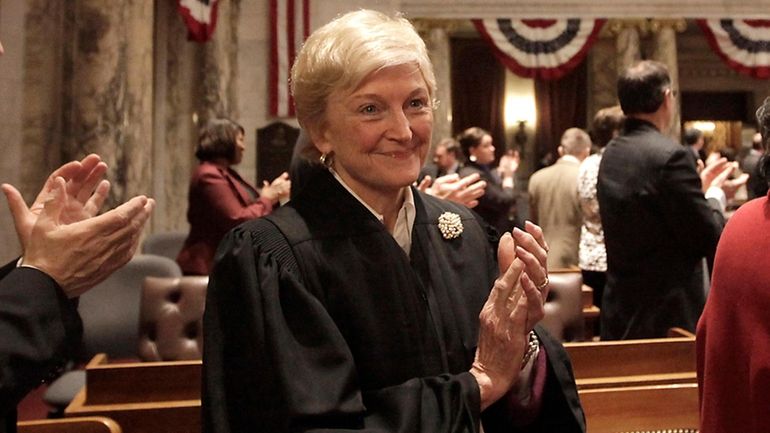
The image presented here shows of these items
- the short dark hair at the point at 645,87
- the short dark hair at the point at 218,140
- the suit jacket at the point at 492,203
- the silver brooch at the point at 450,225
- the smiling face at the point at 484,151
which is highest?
the short dark hair at the point at 645,87

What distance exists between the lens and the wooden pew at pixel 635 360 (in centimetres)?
323

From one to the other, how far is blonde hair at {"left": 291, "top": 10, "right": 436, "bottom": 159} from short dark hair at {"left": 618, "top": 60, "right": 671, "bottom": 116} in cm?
226

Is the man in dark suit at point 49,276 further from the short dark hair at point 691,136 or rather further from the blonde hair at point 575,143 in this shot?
the short dark hair at point 691,136

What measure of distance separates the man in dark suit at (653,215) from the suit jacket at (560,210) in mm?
2879

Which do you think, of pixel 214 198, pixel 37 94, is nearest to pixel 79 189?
pixel 214 198

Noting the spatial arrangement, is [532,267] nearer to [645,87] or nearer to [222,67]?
[645,87]

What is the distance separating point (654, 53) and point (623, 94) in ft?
36.1

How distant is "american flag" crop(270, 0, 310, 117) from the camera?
1153 centimetres

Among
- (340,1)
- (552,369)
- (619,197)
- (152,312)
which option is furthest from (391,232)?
(340,1)

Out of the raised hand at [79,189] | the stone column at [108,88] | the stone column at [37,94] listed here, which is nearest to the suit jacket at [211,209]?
the stone column at [108,88]

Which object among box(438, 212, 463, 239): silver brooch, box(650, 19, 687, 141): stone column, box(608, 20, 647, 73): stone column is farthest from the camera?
box(608, 20, 647, 73): stone column

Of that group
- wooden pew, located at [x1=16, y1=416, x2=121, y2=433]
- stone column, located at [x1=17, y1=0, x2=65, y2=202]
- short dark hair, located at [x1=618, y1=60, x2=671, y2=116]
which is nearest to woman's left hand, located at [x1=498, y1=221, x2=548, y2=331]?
wooden pew, located at [x1=16, y1=416, x2=121, y2=433]

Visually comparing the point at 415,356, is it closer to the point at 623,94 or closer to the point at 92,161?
the point at 92,161

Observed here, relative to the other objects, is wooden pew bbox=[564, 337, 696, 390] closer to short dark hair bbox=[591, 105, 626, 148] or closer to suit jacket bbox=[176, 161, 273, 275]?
short dark hair bbox=[591, 105, 626, 148]
